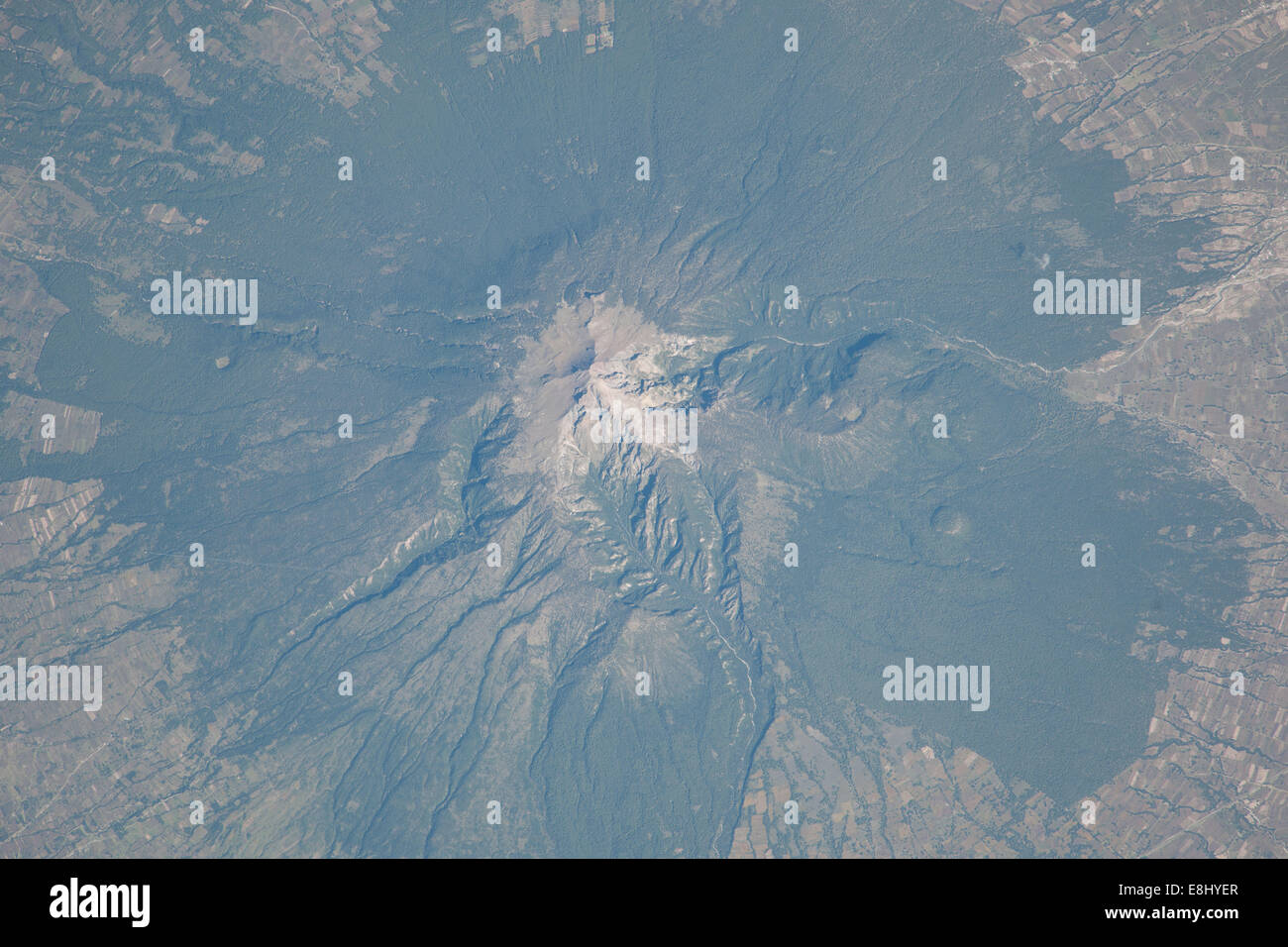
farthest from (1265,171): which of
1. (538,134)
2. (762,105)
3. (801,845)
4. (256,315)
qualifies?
(256,315)

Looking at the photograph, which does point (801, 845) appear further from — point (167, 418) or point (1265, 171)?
point (1265, 171)

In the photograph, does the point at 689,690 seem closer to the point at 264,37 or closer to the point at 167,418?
the point at 167,418

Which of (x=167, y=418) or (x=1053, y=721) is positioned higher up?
(x=167, y=418)

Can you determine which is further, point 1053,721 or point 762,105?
point 762,105


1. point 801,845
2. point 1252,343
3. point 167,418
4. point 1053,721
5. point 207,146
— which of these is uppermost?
point 207,146

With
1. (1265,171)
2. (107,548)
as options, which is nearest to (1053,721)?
(1265,171)

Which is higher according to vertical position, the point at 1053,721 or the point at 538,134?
the point at 538,134
